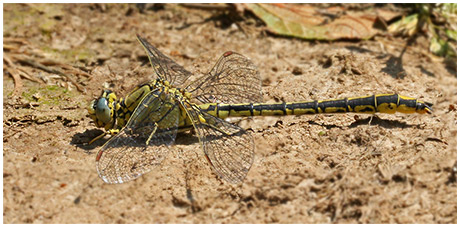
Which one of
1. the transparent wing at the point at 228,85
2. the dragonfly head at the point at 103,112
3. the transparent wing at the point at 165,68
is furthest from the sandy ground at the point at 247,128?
the transparent wing at the point at 165,68

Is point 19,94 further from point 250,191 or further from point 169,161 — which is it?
point 250,191

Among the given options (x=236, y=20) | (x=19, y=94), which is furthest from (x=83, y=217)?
(x=236, y=20)

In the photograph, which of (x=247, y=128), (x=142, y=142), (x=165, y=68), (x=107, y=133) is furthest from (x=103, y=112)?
(x=247, y=128)

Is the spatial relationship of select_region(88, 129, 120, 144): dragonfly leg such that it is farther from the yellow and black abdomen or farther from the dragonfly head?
the yellow and black abdomen

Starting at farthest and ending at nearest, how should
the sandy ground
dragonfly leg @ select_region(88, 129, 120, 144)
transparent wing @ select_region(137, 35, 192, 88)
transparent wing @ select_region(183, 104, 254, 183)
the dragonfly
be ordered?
transparent wing @ select_region(137, 35, 192, 88), dragonfly leg @ select_region(88, 129, 120, 144), the dragonfly, transparent wing @ select_region(183, 104, 254, 183), the sandy ground

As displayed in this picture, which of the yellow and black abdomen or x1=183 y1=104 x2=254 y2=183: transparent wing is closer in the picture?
x1=183 y1=104 x2=254 y2=183: transparent wing

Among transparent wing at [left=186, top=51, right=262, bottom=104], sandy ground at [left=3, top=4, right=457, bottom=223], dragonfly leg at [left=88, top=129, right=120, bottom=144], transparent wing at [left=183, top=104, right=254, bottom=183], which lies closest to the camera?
sandy ground at [left=3, top=4, right=457, bottom=223]

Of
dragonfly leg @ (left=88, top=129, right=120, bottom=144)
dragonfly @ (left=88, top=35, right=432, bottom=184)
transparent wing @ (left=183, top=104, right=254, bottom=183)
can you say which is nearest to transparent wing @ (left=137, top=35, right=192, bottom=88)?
dragonfly @ (left=88, top=35, right=432, bottom=184)
